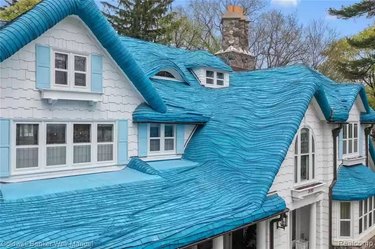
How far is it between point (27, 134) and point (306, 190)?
815 centimetres

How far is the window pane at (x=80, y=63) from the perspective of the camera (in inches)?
354

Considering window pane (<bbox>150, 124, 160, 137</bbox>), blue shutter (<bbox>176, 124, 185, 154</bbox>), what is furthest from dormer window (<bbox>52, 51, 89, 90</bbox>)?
blue shutter (<bbox>176, 124, 185, 154</bbox>)

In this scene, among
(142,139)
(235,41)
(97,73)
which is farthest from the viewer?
(235,41)

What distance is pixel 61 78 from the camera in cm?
867

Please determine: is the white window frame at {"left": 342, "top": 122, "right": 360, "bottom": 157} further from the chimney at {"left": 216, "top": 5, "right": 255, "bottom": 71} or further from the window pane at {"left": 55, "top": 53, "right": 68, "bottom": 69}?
the window pane at {"left": 55, "top": 53, "right": 68, "bottom": 69}

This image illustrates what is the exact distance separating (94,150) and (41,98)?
1.92m

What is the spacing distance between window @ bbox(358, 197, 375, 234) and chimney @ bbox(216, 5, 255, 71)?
1038 centimetres

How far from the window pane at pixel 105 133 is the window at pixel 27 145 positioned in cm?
173

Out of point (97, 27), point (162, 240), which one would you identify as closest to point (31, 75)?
point (97, 27)

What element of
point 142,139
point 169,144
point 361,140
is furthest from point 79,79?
point 361,140

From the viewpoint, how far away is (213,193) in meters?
9.32

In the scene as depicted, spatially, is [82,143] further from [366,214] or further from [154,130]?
[366,214]

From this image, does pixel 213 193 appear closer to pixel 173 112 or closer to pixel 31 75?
pixel 173 112

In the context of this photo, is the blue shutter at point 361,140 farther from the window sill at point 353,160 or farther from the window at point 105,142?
the window at point 105,142
